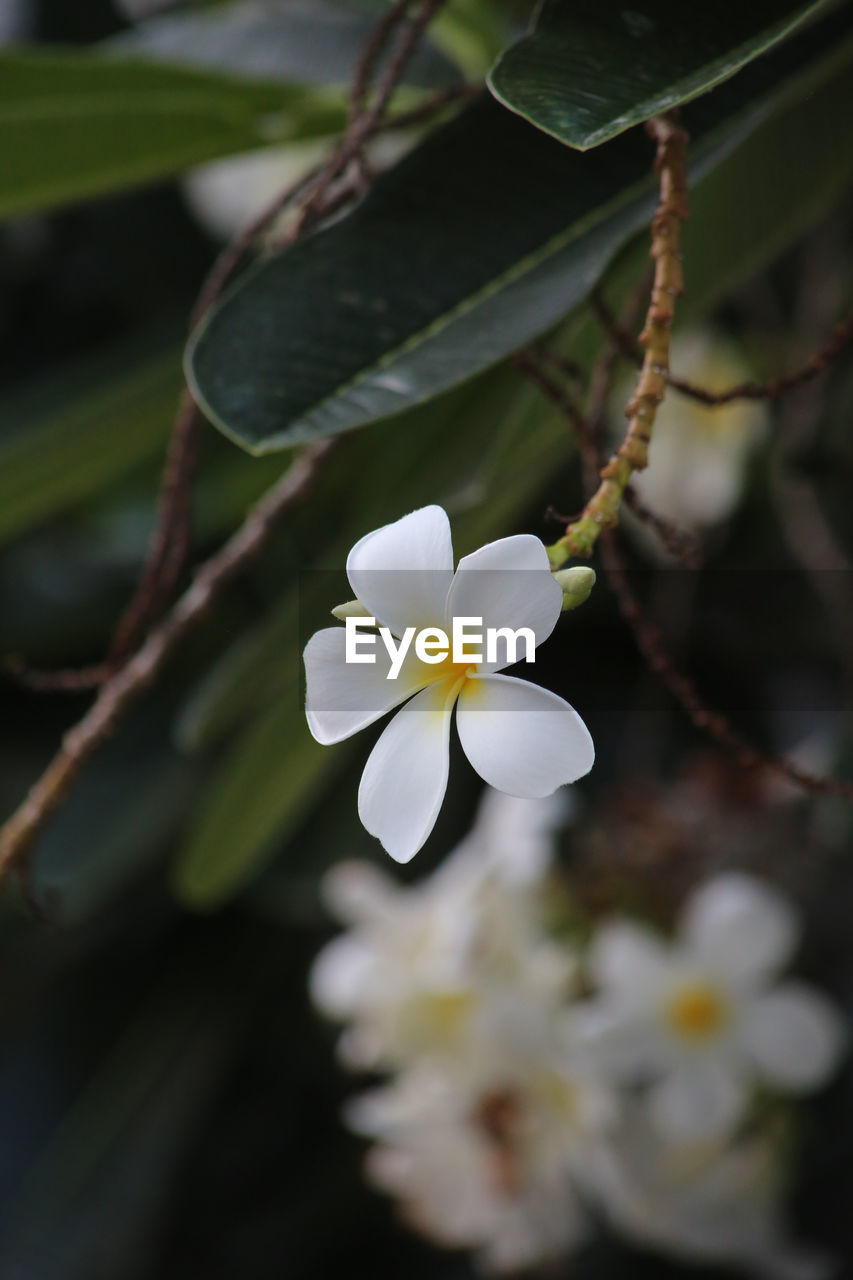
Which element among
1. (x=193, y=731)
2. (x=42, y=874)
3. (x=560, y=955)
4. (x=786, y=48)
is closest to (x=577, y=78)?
(x=786, y=48)

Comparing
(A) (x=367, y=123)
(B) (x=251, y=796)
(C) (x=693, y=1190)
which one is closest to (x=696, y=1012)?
(C) (x=693, y=1190)

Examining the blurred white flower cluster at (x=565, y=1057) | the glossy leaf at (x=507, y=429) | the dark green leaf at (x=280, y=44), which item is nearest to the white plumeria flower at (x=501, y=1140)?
the blurred white flower cluster at (x=565, y=1057)

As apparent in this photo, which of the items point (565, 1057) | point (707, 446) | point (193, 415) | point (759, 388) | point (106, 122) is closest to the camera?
point (759, 388)

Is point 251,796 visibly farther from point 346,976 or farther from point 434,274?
point 434,274

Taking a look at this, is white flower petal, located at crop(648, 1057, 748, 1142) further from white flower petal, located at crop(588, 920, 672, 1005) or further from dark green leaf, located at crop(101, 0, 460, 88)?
dark green leaf, located at crop(101, 0, 460, 88)

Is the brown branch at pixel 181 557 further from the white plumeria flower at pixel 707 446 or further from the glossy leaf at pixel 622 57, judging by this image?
the white plumeria flower at pixel 707 446

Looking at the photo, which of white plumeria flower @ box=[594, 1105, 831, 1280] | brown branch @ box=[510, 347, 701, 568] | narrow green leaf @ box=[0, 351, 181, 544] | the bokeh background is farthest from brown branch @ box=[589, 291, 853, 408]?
white plumeria flower @ box=[594, 1105, 831, 1280]
